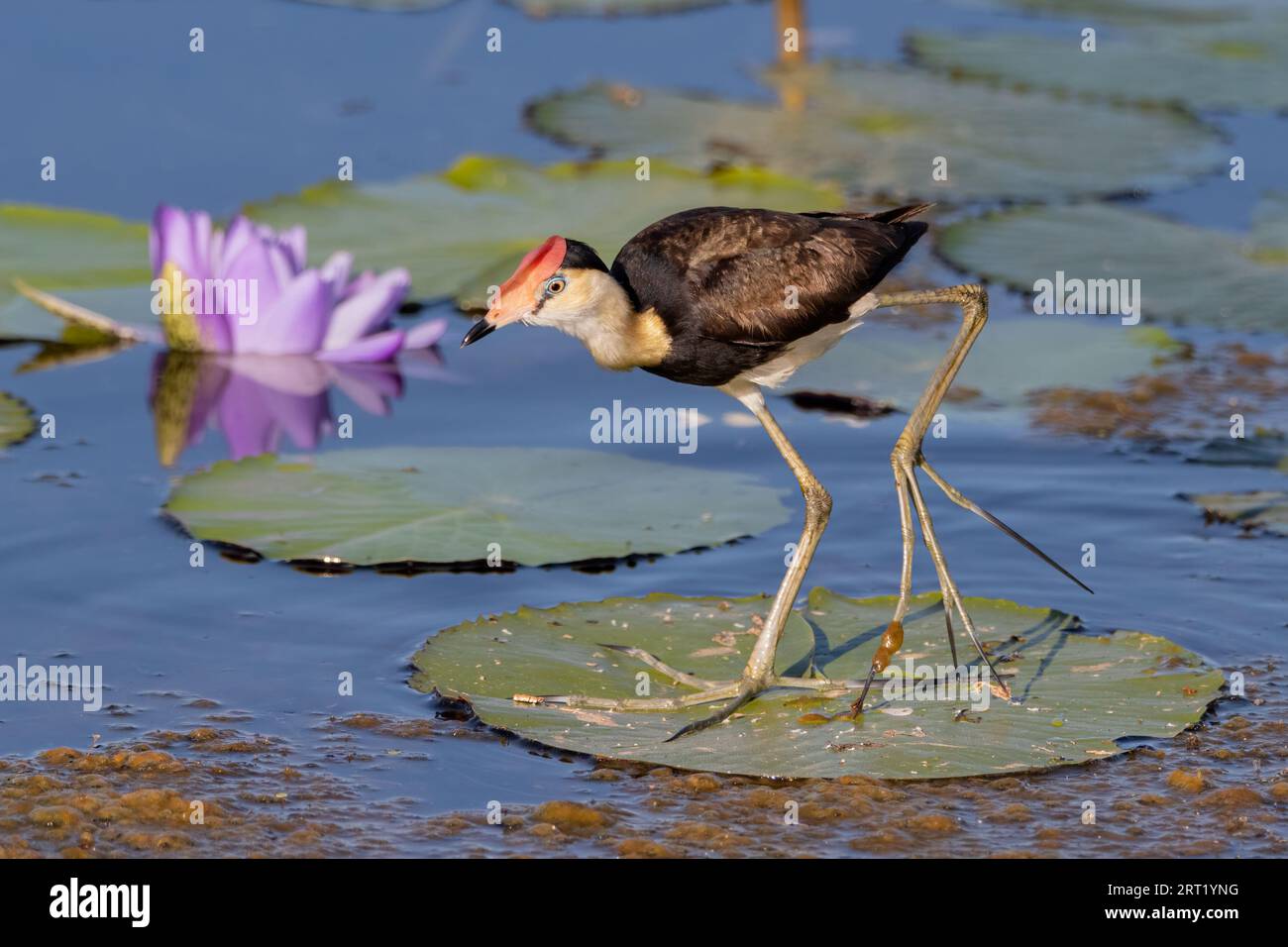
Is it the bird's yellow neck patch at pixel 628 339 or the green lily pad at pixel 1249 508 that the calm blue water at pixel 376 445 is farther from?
the bird's yellow neck patch at pixel 628 339

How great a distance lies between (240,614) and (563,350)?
10.2 feet

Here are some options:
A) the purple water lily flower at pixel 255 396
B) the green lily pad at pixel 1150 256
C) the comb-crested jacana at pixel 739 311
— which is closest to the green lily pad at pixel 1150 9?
the green lily pad at pixel 1150 256

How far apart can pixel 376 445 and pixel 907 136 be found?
4.80 m

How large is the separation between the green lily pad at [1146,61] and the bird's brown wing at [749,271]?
706cm

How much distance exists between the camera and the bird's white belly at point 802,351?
5656 mm

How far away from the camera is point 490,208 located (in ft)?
31.7

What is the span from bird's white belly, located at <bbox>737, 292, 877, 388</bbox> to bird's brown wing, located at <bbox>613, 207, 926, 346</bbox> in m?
0.05

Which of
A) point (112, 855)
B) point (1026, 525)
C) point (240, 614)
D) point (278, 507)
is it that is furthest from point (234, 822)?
point (1026, 525)

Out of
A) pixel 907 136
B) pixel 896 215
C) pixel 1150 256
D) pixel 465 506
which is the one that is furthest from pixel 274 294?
pixel 907 136

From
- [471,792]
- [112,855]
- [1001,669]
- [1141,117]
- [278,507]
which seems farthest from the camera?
[1141,117]

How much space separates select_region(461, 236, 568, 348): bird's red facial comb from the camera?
17.1 ft

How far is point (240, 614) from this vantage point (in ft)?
20.6

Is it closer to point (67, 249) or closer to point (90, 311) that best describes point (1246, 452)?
point (90, 311)
